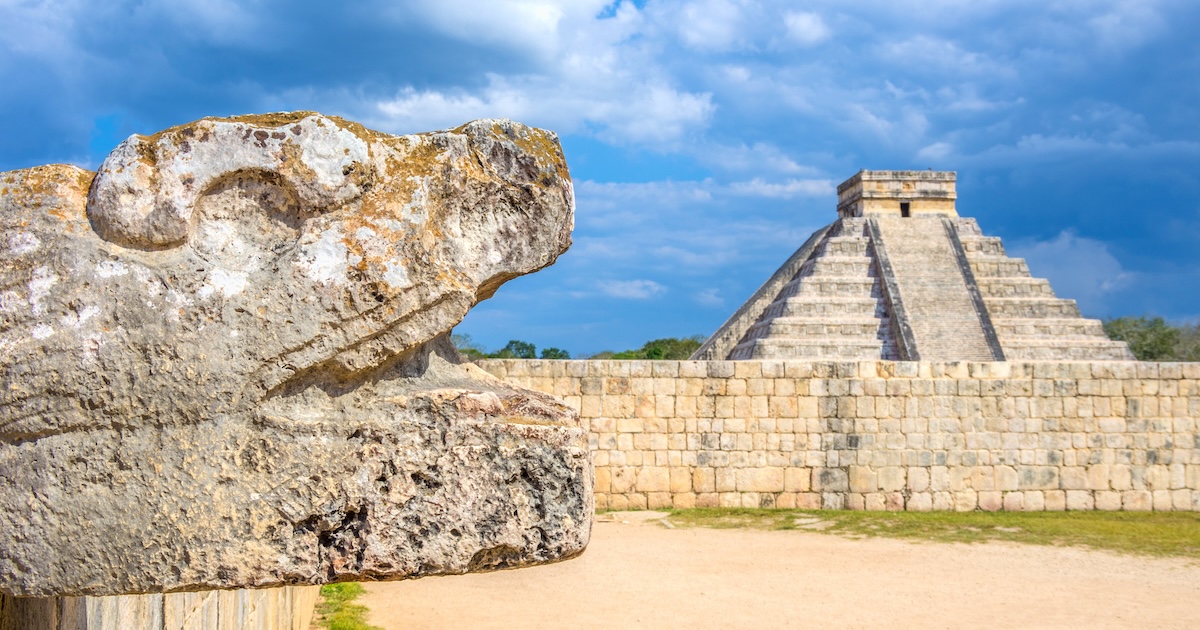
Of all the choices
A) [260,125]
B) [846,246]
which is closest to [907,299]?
[846,246]

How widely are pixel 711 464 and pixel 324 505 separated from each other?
11.9m

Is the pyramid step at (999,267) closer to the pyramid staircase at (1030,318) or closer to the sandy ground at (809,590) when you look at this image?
the pyramid staircase at (1030,318)

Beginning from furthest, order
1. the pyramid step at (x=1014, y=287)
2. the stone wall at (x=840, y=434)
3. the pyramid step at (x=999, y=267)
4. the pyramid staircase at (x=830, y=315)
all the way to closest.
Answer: the pyramid step at (x=999, y=267)
the pyramid step at (x=1014, y=287)
the pyramid staircase at (x=830, y=315)
the stone wall at (x=840, y=434)

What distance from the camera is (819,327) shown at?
21844mm

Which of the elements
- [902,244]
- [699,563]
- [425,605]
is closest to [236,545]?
[425,605]

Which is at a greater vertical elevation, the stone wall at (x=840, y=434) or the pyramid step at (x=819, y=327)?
the pyramid step at (x=819, y=327)

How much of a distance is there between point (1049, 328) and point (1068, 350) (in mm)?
967

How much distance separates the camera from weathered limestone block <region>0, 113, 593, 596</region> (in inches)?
59.3

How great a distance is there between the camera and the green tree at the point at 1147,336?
1359 inches

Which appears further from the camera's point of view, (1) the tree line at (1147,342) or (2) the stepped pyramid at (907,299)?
(1) the tree line at (1147,342)

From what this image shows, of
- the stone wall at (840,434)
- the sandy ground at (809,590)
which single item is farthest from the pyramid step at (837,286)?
the sandy ground at (809,590)

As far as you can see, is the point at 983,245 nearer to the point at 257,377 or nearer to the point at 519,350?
the point at 519,350

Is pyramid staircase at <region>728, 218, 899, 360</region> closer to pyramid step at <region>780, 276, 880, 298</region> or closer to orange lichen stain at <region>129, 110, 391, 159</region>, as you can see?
pyramid step at <region>780, 276, 880, 298</region>

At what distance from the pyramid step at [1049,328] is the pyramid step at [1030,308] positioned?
0.27 metres
